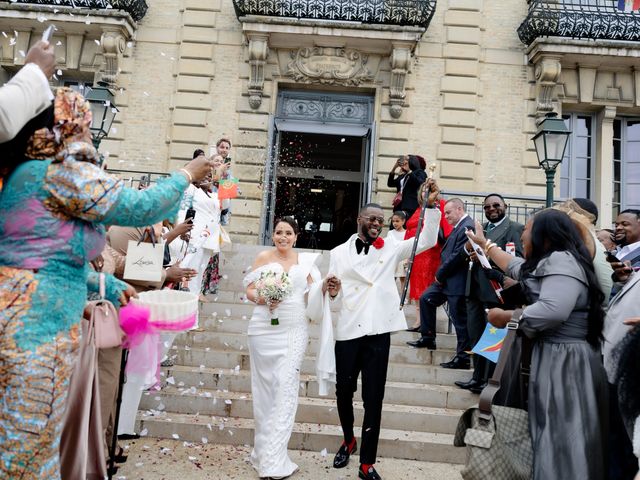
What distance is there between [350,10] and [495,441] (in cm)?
1182

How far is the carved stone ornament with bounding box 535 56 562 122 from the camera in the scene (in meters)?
12.8

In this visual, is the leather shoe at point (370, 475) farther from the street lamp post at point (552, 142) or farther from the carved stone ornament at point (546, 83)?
the carved stone ornament at point (546, 83)

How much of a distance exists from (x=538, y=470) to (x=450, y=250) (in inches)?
155

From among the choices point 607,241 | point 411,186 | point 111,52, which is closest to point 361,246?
point 607,241

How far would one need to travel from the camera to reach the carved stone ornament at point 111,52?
1273 cm

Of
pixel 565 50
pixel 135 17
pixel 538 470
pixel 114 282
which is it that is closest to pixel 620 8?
pixel 565 50

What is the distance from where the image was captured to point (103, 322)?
292cm

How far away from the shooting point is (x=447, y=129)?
13.1m

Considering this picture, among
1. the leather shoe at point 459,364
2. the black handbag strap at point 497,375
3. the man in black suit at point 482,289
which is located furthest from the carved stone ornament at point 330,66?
the black handbag strap at point 497,375

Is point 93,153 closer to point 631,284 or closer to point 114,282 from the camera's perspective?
point 114,282

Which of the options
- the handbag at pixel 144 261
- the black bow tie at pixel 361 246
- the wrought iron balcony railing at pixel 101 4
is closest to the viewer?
the handbag at pixel 144 261

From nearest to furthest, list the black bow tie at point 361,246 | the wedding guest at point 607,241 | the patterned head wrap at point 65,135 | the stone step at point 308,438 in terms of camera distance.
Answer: the patterned head wrap at point 65,135, the black bow tie at point 361,246, the stone step at point 308,438, the wedding guest at point 607,241

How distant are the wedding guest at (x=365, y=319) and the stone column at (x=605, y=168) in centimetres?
1064

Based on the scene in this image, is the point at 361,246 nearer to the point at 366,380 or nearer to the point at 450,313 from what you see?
the point at 366,380
